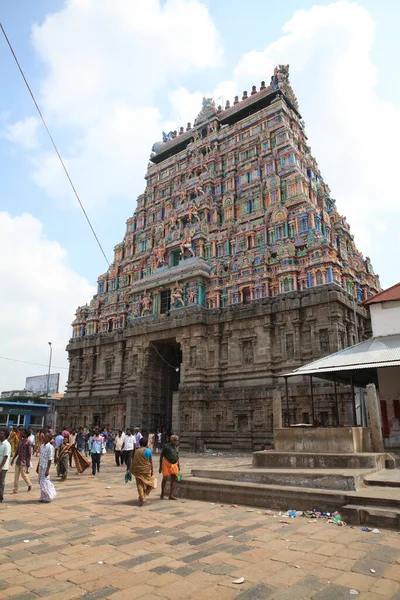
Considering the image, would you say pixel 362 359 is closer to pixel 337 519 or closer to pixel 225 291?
pixel 337 519

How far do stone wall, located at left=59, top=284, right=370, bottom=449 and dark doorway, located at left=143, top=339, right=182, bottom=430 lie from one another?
81 mm

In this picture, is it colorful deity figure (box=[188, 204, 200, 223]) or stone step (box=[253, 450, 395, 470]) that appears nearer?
stone step (box=[253, 450, 395, 470])

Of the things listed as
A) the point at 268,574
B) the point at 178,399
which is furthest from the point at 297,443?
the point at 178,399

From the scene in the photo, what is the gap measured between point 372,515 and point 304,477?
102 inches

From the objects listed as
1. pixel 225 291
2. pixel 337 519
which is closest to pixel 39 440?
pixel 225 291

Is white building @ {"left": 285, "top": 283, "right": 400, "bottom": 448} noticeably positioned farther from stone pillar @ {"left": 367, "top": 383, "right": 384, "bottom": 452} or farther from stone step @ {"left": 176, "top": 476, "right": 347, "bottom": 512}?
stone step @ {"left": 176, "top": 476, "right": 347, "bottom": 512}

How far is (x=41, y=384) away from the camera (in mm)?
79812

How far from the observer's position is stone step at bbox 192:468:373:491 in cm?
930

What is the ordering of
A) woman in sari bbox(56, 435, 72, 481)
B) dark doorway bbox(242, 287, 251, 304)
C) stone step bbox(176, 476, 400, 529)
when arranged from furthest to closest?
dark doorway bbox(242, 287, 251, 304), woman in sari bbox(56, 435, 72, 481), stone step bbox(176, 476, 400, 529)

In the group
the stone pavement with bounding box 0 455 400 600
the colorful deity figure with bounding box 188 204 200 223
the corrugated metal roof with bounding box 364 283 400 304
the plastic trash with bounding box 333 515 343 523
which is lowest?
the stone pavement with bounding box 0 455 400 600

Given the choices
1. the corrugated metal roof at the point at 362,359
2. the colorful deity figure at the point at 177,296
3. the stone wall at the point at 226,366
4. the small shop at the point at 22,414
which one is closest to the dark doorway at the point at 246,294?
the stone wall at the point at 226,366

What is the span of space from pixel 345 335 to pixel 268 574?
2232cm

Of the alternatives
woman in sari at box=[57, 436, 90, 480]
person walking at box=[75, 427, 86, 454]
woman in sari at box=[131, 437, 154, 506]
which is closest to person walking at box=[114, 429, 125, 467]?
person walking at box=[75, 427, 86, 454]

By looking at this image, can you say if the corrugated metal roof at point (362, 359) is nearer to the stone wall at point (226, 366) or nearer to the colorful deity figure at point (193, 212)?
the stone wall at point (226, 366)
